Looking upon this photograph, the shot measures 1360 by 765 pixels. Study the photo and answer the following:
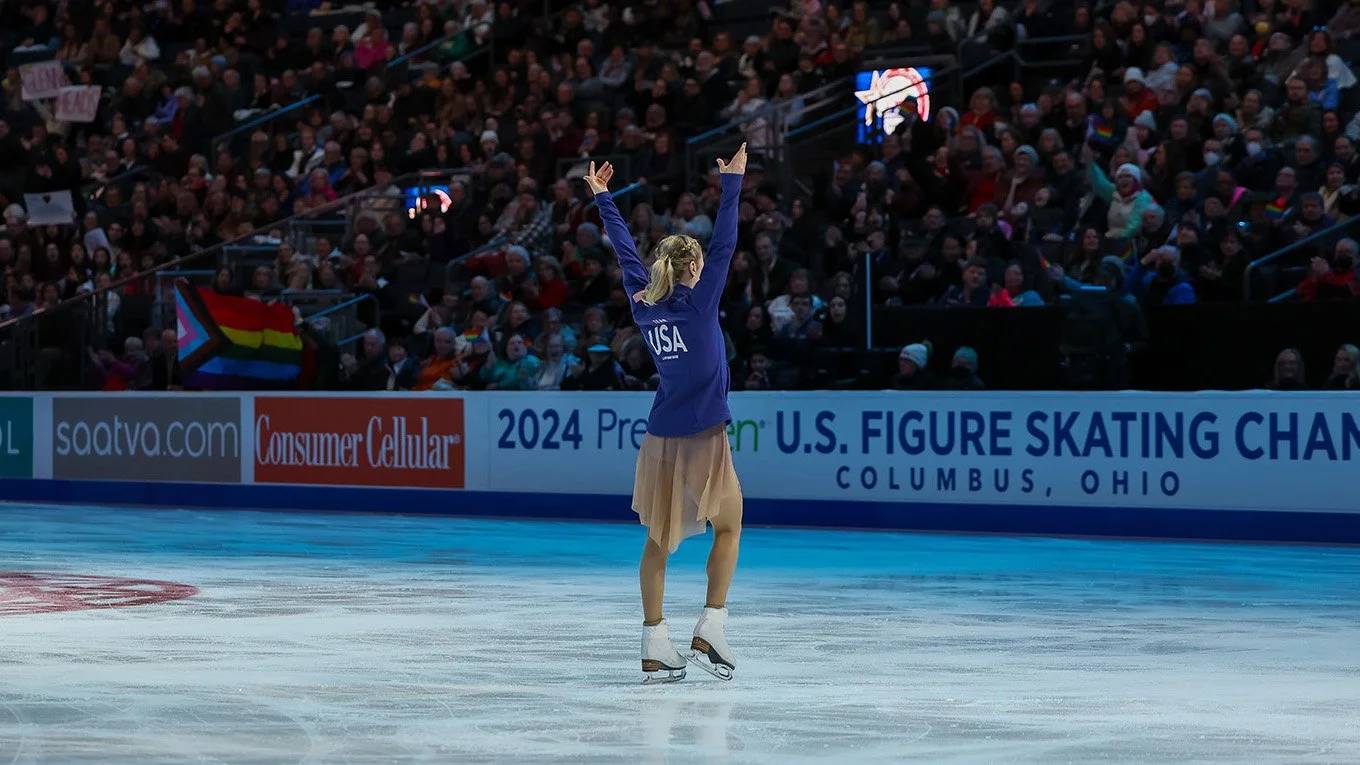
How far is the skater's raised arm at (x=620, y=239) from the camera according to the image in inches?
356

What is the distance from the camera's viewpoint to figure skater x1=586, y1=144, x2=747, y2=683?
8602 millimetres

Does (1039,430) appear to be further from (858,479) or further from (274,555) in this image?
(274,555)

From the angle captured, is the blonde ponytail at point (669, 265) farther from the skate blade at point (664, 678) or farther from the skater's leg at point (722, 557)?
the skate blade at point (664, 678)

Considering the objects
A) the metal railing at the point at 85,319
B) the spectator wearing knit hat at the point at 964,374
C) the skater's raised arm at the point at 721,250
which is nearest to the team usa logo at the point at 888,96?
the spectator wearing knit hat at the point at 964,374

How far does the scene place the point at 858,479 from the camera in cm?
1747

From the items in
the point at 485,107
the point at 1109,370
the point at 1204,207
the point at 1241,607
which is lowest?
Answer: the point at 1241,607

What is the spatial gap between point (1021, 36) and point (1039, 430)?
22.0 feet

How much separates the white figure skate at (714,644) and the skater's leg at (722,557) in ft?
0.16

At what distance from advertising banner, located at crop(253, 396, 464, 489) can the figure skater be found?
10824mm

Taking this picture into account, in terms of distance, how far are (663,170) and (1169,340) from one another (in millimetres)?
6799

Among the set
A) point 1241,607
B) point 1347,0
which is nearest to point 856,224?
point 1347,0

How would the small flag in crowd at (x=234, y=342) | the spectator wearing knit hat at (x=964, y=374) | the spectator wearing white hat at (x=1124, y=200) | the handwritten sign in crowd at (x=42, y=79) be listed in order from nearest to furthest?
the spectator wearing knit hat at (x=964, y=374), the spectator wearing white hat at (x=1124, y=200), the small flag in crowd at (x=234, y=342), the handwritten sign in crowd at (x=42, y=79)

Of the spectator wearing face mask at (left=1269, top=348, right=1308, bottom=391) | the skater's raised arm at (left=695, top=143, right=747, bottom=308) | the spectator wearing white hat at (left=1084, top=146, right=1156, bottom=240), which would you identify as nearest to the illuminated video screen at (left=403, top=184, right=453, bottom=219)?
the spectator wearing white hat at (left=1084, top=146, right=1156, bottom=240)

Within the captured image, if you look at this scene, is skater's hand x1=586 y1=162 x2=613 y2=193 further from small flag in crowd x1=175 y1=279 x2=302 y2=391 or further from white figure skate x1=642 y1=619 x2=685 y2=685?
small flag in crowd x1=175 y1=279 x2=302 y2=391
